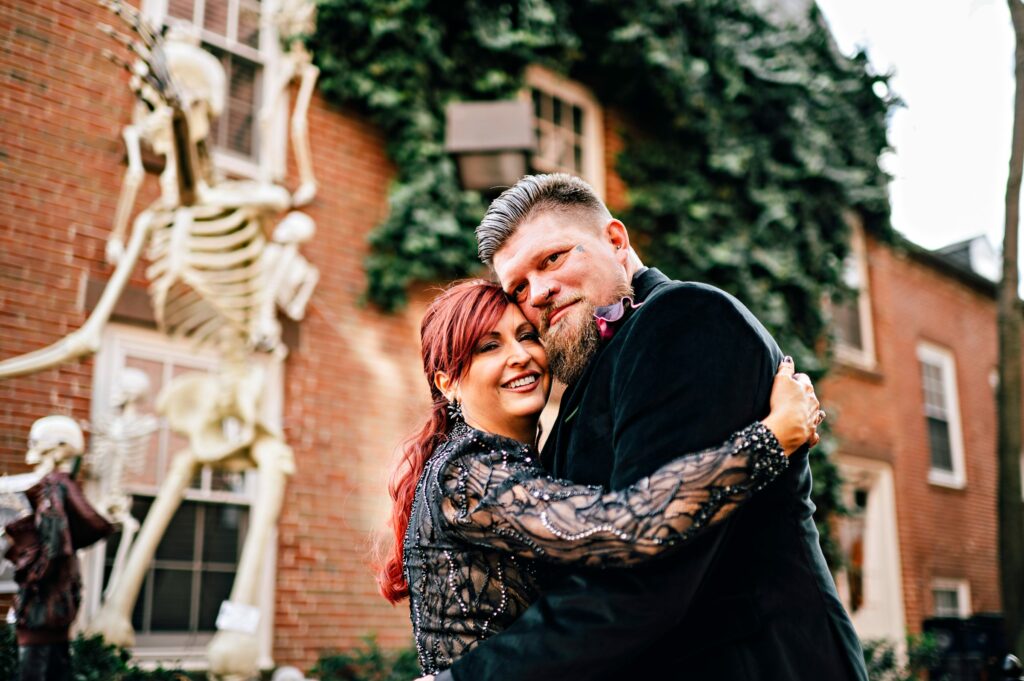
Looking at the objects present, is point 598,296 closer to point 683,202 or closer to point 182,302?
point 182,302

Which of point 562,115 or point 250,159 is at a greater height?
point 562,115

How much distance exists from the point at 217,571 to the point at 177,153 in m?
3.20

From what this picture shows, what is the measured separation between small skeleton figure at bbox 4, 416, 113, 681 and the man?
11.8 feet

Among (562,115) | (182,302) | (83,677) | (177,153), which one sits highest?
(562,115)

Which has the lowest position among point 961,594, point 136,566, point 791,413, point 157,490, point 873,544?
point 961,594

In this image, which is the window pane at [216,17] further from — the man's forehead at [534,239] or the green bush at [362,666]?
the man's forehead at [534,239]

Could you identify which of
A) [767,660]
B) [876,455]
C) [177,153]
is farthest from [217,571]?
[876,455]

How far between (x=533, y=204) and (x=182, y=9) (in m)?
6.26

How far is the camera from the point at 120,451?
629cm

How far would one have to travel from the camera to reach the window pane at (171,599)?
683 centimetres

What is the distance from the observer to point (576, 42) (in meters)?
9.76

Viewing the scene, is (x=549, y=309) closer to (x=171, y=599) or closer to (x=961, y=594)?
(x=171, y=599)

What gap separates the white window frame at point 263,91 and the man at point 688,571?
5.67 m

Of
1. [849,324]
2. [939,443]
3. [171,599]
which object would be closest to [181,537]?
[171,599]
